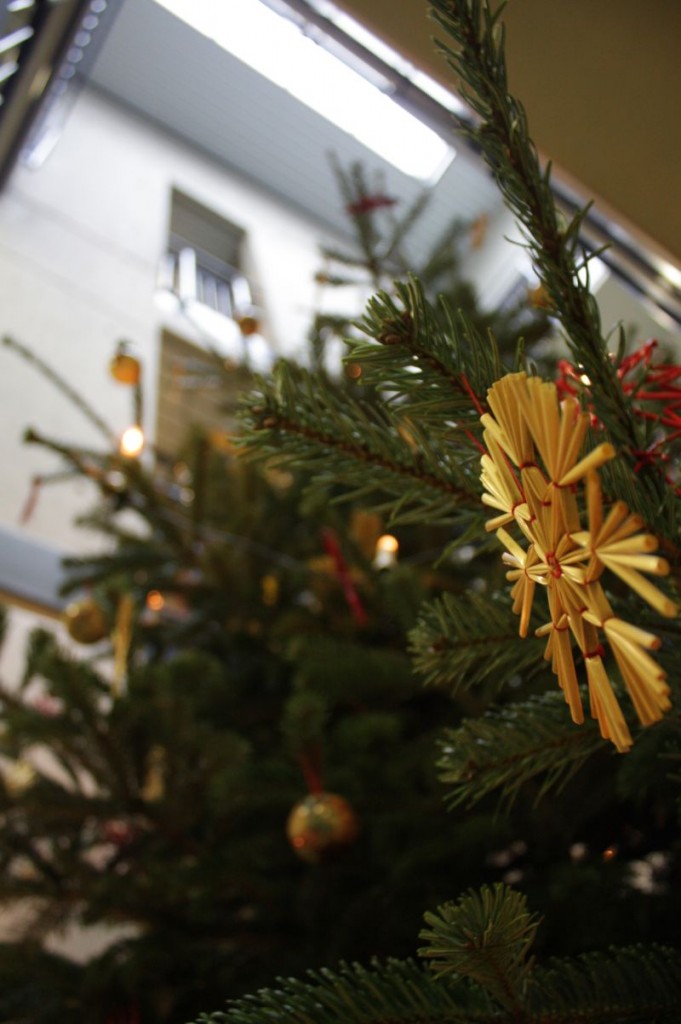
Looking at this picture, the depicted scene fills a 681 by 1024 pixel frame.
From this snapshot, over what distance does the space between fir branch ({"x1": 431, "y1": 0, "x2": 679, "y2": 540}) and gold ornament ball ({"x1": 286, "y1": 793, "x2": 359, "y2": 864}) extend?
55 cm

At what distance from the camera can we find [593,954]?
11.7 inches

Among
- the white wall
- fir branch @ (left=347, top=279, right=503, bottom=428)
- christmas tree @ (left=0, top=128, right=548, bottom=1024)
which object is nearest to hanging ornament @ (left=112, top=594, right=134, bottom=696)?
christmas tree @ (left=0, top=128, right=548, bottom=1024)

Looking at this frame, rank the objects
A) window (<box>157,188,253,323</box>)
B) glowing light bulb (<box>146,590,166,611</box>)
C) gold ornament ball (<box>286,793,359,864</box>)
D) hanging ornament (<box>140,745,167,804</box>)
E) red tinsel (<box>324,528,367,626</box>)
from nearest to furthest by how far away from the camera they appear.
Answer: gold ornament ball (<box>286,793,359,864</box>) < hanging ornament (<box>140,745,167,804</box>) < red tinsel (<box>324,528,367,626</box>) < glowing light bulb (<box>146,590,166,611</box>) < window (<box>157,188,253,323</box>)

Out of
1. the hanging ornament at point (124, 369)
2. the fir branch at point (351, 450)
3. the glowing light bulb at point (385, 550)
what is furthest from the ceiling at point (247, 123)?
the fir branch at point (351, 450)

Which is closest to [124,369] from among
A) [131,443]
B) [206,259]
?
[131,443]

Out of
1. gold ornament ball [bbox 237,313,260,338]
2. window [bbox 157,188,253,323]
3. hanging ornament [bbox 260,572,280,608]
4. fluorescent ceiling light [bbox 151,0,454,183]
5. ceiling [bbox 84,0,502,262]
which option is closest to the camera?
hanging ornament [bbox 260,572,280,608]

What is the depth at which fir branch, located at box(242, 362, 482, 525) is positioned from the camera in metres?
0.34

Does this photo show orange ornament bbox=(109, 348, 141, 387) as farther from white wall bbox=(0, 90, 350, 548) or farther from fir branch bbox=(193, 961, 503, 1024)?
white wall bbox=(0, 90, 350, 548)

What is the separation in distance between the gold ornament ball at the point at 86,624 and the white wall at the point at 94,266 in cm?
150

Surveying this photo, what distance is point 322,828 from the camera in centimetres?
74

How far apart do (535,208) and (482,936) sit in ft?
0.71

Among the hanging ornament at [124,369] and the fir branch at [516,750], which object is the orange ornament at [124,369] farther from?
the fir branch at [516,750]

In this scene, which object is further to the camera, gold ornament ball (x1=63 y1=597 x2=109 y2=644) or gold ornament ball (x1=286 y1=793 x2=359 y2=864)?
gold ornament ball (x1=63 y1=597 x2=109 y2=644)

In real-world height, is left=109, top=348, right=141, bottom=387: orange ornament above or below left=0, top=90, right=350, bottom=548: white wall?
above
